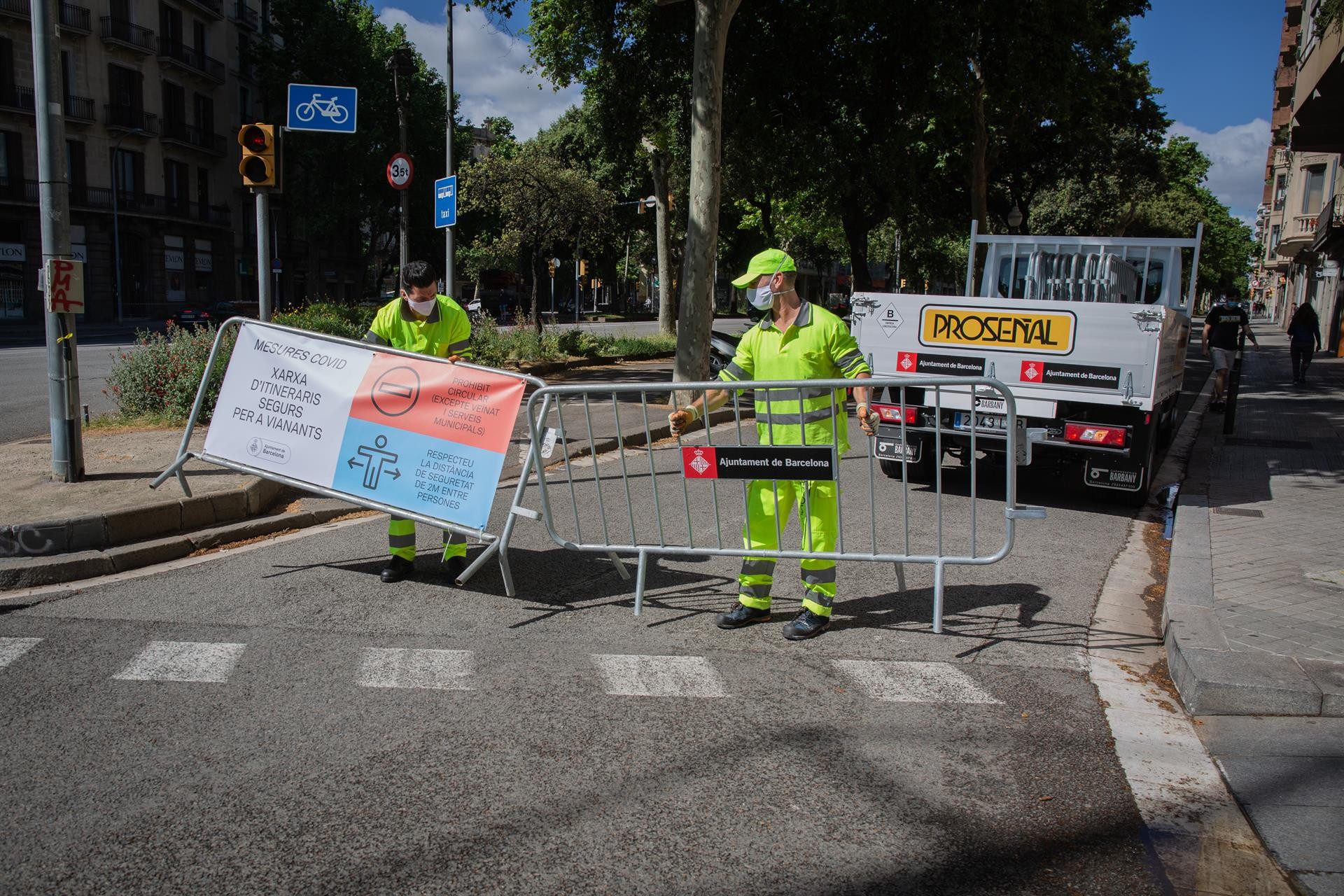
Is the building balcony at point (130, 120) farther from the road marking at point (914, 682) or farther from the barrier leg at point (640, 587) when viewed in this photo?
the road marking at point (914, 682)

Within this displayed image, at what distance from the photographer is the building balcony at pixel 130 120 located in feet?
145

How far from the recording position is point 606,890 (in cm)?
283

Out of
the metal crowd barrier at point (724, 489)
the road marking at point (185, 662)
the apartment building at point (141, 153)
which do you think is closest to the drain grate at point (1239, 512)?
the metal crowd barrier at point (724, 489)

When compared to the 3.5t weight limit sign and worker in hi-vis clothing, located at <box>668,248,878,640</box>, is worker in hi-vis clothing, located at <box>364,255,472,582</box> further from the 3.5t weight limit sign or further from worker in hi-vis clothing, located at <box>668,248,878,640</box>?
the 3.5t weight limit sign

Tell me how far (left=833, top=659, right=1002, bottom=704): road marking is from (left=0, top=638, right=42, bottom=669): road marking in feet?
12.4

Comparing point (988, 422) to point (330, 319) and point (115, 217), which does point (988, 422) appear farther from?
point (115, 217)

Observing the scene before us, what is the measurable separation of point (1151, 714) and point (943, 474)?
19.7 feet

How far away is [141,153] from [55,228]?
149 feet

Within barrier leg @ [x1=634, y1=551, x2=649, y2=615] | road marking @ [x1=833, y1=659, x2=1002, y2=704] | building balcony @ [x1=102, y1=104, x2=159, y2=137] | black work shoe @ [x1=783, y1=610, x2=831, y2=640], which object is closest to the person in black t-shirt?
black work shoe @ [x1=783, y1=610, x2=831, y2=640]

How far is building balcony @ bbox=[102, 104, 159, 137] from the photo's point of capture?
44125mm

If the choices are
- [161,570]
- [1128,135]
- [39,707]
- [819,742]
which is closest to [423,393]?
[161,570]

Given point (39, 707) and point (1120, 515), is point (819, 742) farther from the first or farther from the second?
point (1120, 515)

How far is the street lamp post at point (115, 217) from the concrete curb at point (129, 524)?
137 ft

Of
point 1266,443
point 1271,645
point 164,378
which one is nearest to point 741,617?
point 1271,645
